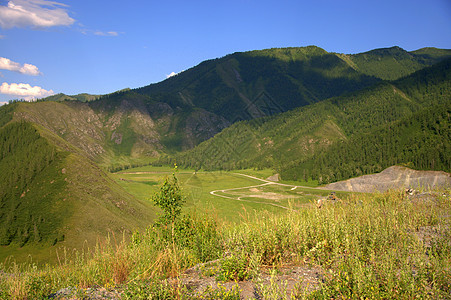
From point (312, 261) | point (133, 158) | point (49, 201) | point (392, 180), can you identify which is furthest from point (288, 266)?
point (133, 158)

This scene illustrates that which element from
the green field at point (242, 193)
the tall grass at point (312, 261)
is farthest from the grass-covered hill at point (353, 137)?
the tall grass at point (312, 261)

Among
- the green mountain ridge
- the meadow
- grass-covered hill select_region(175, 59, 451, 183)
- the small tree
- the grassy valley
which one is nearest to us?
the meadow

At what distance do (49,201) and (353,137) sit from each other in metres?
106

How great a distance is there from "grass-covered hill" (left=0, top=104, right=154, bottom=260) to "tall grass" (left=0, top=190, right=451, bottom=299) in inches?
1160

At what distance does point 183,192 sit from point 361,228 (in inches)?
406

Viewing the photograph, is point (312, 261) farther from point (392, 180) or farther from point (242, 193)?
point (242, 193)

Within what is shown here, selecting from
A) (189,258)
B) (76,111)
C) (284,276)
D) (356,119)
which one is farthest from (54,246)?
(76,111)

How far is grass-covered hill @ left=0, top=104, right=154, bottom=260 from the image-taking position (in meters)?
33.6

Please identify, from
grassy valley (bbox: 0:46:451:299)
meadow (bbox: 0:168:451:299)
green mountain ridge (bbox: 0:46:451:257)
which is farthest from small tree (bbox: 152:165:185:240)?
green mountain ridge (bbox: 0:46:451:257)

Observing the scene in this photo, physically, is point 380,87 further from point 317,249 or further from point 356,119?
point 317,249

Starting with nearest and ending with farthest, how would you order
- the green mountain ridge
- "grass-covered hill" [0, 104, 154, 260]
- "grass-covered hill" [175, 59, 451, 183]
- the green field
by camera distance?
"grass-covered hill" [0, 104, 154, 260] < the green mountain ridge < the green field < "grass-covered hill" [175, 59, 451, 183]

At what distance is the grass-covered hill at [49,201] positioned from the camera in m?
33.6

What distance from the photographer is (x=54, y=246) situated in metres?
32.6

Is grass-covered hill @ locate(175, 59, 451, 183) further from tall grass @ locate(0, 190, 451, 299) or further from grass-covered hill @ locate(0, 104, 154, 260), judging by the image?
tall grass @ locate(0, 190, 451, 299)
